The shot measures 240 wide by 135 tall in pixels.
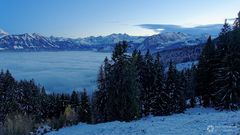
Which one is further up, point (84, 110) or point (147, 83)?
point (147, 83)

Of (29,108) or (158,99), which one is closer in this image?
(158,99)

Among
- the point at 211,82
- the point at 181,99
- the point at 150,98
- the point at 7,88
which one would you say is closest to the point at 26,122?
the point at 7,88

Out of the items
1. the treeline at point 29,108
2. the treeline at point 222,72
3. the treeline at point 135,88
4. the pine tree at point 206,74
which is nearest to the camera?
the treeline at point 222,72

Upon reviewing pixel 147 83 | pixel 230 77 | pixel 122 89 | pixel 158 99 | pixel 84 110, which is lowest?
pixel 84 110

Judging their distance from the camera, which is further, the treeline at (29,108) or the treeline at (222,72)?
the treeline at (29,108)

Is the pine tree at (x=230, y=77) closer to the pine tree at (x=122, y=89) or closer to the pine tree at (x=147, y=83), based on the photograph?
the pine tree at (x=147, y=83)

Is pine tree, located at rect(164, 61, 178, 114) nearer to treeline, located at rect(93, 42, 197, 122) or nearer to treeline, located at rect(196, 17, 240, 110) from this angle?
treeline, located at rect(93, 42, 197, 122)

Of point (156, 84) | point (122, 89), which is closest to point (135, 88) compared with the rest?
point (122, 89)

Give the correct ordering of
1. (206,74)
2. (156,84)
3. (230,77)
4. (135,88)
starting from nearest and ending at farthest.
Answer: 1. (230,77)
2. (135,88)
3. (156,84)
4. (206,74)

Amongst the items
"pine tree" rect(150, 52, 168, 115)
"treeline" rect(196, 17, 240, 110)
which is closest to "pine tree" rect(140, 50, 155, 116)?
"pine tree" rect(150, 52, 168, 115)

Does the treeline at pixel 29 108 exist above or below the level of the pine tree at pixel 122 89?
below

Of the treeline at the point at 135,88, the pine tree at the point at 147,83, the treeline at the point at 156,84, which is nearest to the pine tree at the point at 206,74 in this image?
the treeline at the point at 156,84

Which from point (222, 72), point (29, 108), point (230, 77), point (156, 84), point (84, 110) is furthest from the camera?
point (29, 108)

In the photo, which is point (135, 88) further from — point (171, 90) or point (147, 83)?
point (171, 90)
